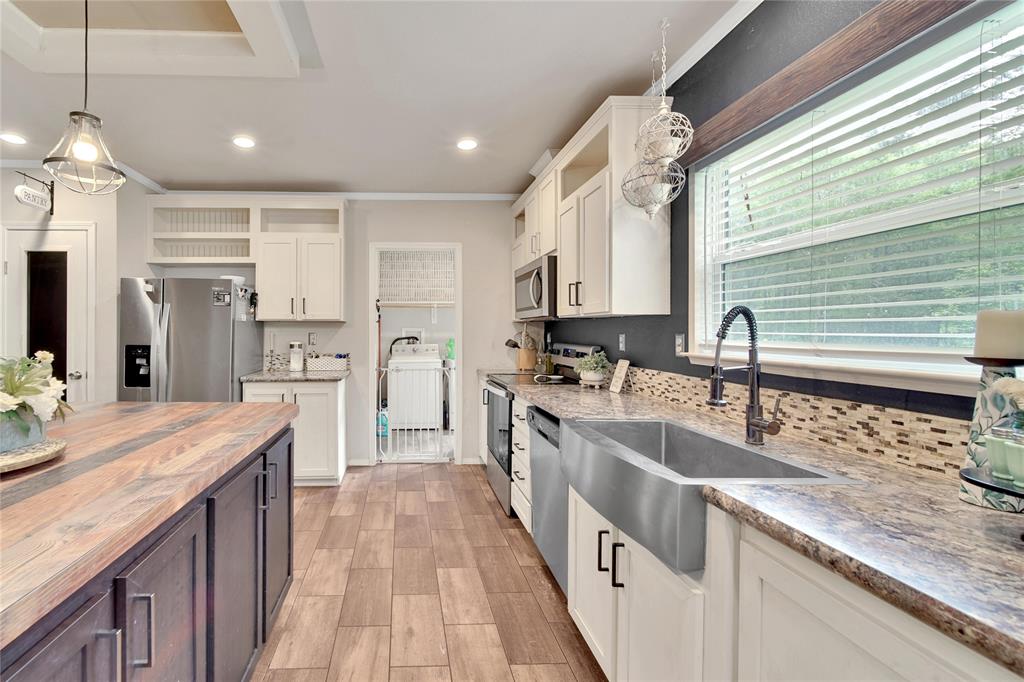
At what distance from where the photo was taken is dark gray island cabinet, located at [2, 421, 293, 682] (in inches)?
28.8

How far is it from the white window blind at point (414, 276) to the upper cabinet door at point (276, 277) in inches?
56.2

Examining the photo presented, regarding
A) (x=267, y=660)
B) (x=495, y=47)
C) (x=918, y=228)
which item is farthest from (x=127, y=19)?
(x=918, y=228)

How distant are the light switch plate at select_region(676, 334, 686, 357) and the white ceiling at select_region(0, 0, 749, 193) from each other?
1328 mm

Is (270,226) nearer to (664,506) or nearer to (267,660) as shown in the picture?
(267,660)

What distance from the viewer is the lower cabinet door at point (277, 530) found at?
1.84 meters

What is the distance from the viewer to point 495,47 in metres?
2.19

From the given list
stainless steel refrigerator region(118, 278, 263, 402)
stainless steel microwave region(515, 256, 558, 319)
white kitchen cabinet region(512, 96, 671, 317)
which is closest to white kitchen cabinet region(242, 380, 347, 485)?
stainless steel refrigerator region(118, 278, 263, 402)

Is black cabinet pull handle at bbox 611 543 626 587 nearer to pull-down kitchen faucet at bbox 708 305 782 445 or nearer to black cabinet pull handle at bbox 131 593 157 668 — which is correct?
pull-down kitchen faucet at bbox 708 305 782 445

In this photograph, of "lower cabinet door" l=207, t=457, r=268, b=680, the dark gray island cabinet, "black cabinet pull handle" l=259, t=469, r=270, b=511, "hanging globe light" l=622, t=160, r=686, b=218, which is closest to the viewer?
the dark gray island cabinet

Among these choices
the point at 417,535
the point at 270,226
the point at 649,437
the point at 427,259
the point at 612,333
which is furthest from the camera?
the point at 427,259

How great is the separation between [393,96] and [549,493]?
228 centimetres

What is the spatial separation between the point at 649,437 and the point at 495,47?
1863mm

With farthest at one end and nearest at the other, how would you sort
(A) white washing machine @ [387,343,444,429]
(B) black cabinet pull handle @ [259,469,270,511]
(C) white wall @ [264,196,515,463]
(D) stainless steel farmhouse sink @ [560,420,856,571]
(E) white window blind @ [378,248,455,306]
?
1. (E) white window blind @ [378,248,455,306]
2. (A) white washing machine @ [387,343,444,429]
3. (C) white wall @ [264,196,515,463]
4. (B) black cabinet pull handle @ [259,469,270,511]
5. (D) stainless steel farmhouse sink @ [560,420,856,571]

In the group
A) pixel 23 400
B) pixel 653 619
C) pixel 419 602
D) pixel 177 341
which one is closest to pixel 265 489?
pixel 23 400
